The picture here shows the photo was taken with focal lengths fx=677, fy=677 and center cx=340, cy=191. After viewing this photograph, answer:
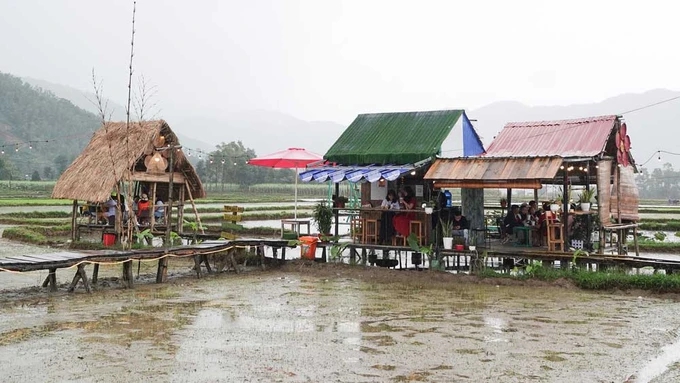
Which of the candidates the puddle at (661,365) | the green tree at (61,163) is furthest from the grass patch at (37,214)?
the green tree at (61,163)

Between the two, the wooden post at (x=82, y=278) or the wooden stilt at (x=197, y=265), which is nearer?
the wooden post at (x=82, y=278)

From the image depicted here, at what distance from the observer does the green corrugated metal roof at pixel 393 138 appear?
56.3 ft

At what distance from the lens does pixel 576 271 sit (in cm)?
1408

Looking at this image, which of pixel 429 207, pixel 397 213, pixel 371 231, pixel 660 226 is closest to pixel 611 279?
pixel 429 207

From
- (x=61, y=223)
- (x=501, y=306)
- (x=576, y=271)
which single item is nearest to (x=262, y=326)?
(x=501, y=306)

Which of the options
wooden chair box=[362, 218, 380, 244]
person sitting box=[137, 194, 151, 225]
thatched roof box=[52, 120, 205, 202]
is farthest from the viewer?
person sitting box=[137, 194, 151, 225]

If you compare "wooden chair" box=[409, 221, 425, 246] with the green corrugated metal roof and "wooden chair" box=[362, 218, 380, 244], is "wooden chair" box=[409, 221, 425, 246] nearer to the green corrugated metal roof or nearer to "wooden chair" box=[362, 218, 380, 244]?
"wooden chair" box=[362, 218, 380, 244]

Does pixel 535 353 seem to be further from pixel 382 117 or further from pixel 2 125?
pixel 2 125

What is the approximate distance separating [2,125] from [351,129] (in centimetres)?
8539

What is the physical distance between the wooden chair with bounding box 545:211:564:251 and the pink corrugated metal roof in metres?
1.59

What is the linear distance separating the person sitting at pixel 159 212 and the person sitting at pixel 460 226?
31.1ft

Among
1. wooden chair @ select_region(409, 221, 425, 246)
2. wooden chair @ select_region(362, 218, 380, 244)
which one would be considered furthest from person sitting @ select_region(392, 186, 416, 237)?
wooden chair @ select_region(362, 218, 380, 244)

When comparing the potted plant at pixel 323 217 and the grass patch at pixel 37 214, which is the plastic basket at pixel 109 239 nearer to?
the potted plant at pixel 323 217

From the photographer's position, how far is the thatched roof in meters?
19.7
